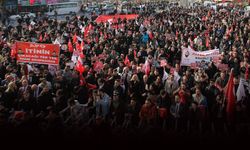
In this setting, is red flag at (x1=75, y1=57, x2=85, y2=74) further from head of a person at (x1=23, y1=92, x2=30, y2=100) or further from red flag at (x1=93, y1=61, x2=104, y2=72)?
head of a person at (x1=23, y1=92, x2=30, y2=100)

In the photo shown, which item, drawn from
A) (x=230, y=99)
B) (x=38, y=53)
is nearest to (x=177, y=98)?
(x=230, y=99)

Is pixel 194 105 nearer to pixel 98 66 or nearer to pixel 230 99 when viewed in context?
pixel 230 99

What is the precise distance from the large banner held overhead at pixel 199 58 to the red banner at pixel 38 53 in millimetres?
4180

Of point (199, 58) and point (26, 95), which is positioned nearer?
point (26, 95)

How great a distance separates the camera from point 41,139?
4.22 m

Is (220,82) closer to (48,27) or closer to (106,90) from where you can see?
(106,90)

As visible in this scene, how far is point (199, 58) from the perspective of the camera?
42.5 ft

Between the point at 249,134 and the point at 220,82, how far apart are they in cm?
577

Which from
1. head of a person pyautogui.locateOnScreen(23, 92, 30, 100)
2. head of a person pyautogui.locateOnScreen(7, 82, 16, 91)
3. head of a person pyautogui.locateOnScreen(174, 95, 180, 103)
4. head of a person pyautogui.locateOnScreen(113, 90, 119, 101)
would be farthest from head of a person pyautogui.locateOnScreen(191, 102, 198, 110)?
head of a person pyautogui.locateOnScreen(7, 82, 16, 91)

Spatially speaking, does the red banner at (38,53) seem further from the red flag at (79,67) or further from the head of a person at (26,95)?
the head of a person at (26,95)

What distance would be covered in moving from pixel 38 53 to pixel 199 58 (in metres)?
5.11

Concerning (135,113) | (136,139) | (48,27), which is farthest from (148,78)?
(48,27)

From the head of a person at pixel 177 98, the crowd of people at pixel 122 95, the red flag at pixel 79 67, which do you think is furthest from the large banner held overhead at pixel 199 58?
the head of a person at pixel 177 98

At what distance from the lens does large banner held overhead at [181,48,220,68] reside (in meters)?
12.7
